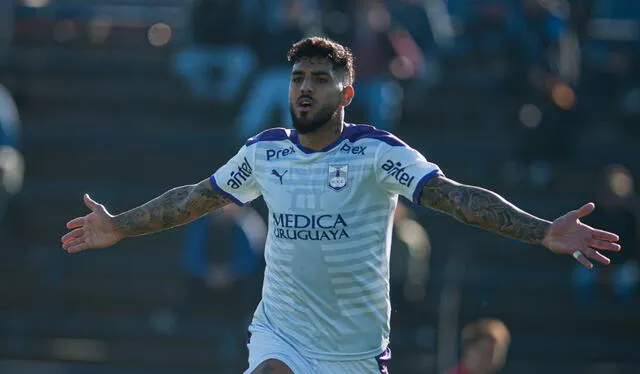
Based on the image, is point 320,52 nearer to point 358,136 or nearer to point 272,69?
point 358,136

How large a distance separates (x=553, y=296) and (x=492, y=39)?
347 cm

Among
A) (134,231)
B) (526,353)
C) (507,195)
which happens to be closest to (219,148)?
(507,195)

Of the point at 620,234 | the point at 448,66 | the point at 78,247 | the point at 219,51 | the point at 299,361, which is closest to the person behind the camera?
the point at 299,361

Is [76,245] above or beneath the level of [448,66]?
beneath

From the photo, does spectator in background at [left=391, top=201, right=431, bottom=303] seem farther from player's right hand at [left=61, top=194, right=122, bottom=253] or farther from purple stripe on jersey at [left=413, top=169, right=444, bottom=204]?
purple stripe on jersey at [left=413, top=169, right=444, bottom=204]

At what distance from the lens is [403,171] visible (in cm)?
642

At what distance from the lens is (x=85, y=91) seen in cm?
1527

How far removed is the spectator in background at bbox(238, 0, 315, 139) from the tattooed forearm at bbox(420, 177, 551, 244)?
281 inches

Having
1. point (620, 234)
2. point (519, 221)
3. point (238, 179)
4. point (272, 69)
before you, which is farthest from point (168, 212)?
point (272, 69)

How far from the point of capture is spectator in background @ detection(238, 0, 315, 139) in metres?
13.8

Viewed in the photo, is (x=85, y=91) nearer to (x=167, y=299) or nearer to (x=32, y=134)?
(x=32, y=134)

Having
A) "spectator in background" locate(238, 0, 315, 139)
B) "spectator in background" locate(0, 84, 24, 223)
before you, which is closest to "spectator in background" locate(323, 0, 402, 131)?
"spectator in background" locate(238, 0, 315, 139)

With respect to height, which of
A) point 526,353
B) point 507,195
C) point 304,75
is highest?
point 304,75

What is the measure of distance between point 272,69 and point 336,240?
751cm
